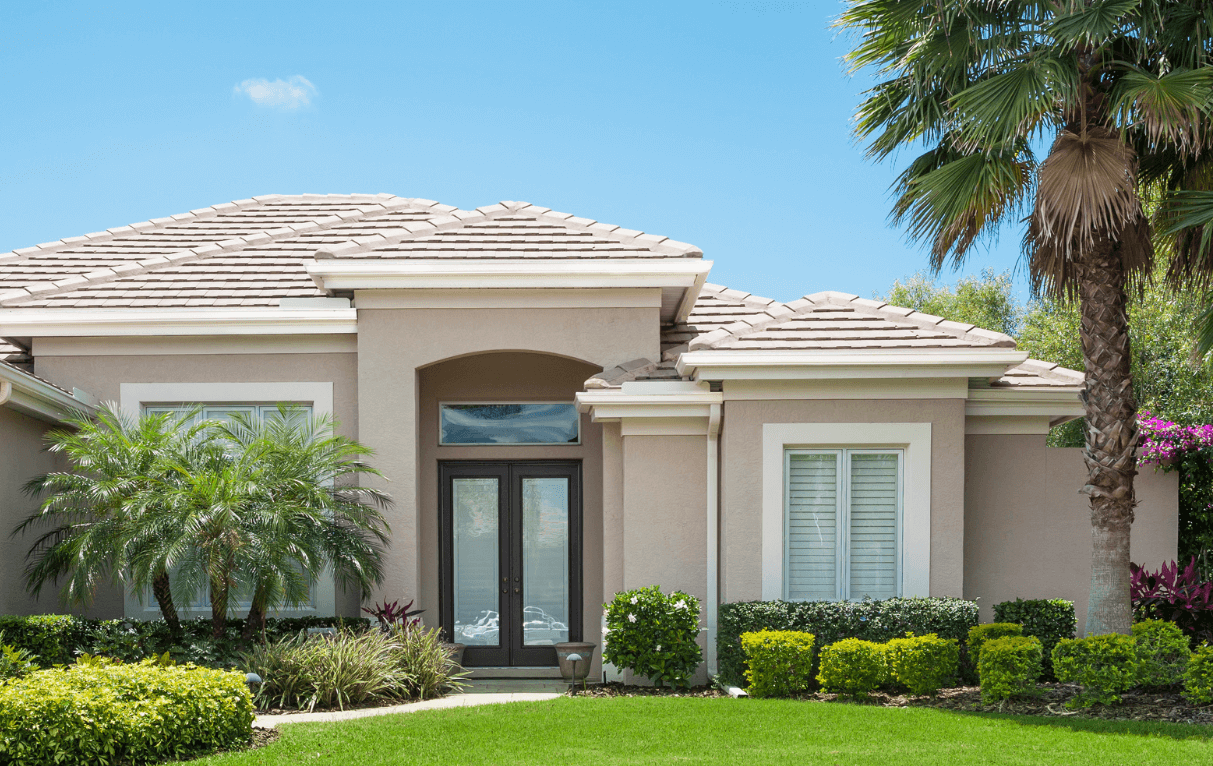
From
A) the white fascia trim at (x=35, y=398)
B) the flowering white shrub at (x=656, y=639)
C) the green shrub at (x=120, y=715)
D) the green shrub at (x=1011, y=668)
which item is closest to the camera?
the green shrub at (x=120, y=715)

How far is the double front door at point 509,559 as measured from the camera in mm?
14133

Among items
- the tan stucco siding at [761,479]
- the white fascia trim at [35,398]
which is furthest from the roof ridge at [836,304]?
the white fascia trim at [35,398]

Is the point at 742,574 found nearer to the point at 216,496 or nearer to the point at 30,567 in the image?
the point at 216,496

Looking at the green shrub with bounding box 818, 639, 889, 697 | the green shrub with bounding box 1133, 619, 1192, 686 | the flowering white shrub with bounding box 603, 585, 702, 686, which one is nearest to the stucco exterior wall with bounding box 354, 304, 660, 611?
the flowering white shrub with bounding box 603, 585, 702, 686

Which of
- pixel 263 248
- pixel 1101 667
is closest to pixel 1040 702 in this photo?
pixel 1101 667

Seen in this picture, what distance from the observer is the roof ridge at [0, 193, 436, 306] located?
1320 cm

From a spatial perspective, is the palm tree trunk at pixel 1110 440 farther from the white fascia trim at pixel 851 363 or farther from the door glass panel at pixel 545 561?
the door glass panel at pixel 545 561

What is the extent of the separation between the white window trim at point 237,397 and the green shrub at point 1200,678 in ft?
30.2

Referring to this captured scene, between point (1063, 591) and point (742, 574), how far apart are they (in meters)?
4.27

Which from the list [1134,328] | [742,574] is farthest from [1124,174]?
[1134,328]

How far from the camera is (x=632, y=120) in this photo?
2034 cm

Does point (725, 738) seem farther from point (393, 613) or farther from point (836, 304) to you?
point (836, 304)

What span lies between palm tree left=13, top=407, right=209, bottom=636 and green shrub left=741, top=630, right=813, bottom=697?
19.7ft

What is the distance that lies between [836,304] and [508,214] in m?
4.60
